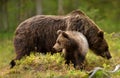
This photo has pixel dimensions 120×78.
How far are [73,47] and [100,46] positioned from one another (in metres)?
1.11

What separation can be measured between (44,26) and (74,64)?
1.52 m

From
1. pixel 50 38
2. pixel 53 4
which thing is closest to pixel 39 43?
pixel 50 38

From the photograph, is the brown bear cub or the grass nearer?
the grass

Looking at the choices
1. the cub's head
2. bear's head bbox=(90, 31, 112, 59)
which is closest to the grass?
bear's head bbox=(90, 31, 112, 59)

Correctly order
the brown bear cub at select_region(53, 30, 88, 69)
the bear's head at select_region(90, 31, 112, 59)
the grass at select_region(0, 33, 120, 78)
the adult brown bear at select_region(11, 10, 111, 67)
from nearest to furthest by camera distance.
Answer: the grass at select_region(0, 33, 120, 78)
the brown bear cub at select_region(53, 30, 88, 69)
the bear's head at select_region(90, 31, 112, 59)
the adult brown bear at select_region(11, 10, 111, 67)

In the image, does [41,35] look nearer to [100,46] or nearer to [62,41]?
[62,41]

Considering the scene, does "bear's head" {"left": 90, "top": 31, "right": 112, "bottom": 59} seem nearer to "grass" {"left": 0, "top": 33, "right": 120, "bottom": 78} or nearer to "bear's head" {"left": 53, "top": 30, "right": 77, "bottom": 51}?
"grass" {"left": 0, "top": 33, "right": 120, "bottom": 78}

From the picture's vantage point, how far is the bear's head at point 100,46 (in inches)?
406

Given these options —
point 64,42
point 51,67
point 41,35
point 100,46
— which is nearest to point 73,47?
point 64,42

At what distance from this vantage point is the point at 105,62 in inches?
413

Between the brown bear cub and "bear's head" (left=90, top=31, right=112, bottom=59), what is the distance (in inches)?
24.9

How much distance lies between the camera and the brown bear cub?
9.54 meters

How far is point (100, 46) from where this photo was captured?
1045cm

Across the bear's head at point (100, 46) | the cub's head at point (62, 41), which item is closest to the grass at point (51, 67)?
the bear's head at point (100, 46)
